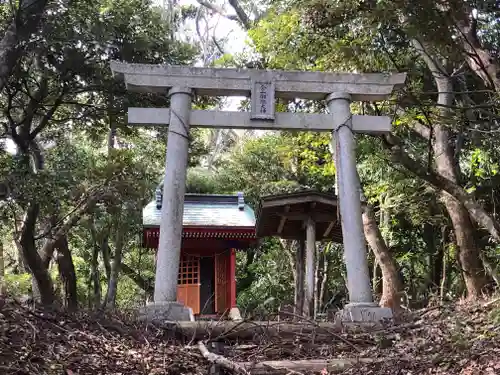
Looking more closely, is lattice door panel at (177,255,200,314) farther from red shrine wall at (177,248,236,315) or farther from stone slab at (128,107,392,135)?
stone slab at (128,107,392,135)

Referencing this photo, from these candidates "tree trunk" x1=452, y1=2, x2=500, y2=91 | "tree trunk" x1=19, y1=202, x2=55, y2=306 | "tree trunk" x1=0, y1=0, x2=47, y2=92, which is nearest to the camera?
"tree trunk" x1=452, y1=2, x2=500, y2=91

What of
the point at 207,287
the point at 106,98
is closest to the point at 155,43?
the point at 106,98

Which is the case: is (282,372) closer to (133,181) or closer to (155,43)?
(155,43)

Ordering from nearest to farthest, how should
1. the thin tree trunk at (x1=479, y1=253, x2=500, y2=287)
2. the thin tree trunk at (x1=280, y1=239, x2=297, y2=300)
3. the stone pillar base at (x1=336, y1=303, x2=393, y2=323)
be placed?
the stone pillar base at (x1=336, y1=303, x2=393, y2=323) < the thin tree trunk at (x1=479, y1=253, x2=500, y2=287) < the thin tree trunk at (x1=280, y1=239, x2=297, y2=300)

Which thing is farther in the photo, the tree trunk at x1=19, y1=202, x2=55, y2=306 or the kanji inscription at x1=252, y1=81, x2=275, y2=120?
the tree trunk at x1=19, y1=202, x2=55, y2=306

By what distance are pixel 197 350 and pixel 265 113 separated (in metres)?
3.98

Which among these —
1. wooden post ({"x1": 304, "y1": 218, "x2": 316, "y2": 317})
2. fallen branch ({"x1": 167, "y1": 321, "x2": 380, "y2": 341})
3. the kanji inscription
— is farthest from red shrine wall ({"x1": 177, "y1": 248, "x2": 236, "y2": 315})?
fallen branch ({"x1": 167, "y1": 321, "x2": 380, "y2": 341})

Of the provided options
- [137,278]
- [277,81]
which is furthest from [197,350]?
[137,278]

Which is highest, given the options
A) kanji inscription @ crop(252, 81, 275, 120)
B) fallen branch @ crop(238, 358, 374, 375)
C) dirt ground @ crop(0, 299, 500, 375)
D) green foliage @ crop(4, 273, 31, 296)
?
kanji inscription @ crop(252, 81, 275, 120)

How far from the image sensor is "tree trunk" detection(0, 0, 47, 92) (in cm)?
709

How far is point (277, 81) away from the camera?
7.93 meters

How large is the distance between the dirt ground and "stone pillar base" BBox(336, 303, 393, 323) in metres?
0.70

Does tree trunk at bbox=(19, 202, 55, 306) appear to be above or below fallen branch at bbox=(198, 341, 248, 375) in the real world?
above

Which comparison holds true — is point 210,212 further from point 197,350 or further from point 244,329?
point 197,350
